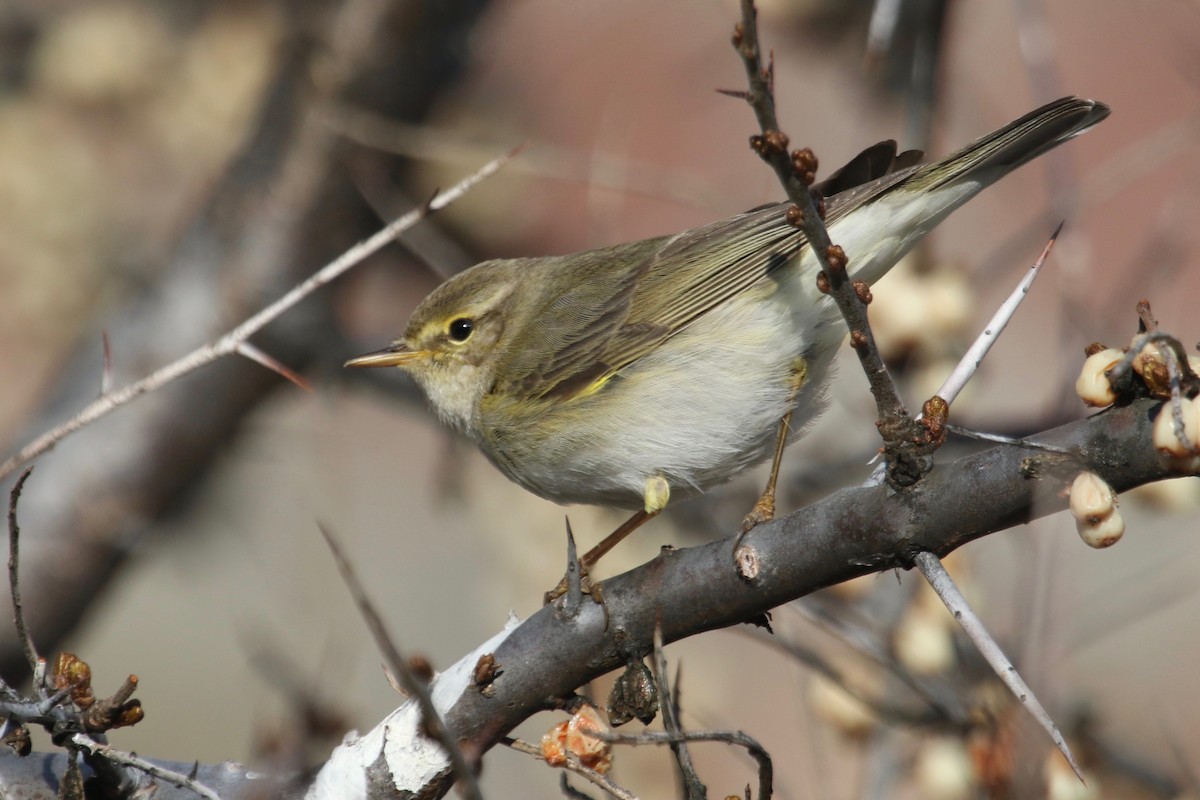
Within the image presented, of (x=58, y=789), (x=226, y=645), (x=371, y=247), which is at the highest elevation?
(x=226, y=645)

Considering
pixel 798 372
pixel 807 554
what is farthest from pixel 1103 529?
pixel 798 372

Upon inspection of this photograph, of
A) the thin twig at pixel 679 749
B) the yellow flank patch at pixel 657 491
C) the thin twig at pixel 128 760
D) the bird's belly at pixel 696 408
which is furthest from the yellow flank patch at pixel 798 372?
the thin twig at pixel 128 760

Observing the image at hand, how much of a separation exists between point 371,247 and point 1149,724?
537 cm

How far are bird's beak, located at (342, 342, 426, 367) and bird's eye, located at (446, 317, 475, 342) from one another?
0.46ft

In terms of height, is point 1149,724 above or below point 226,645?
below

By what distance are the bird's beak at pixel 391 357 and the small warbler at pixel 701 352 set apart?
0.48m

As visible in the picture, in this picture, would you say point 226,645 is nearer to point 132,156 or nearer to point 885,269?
point 132,156

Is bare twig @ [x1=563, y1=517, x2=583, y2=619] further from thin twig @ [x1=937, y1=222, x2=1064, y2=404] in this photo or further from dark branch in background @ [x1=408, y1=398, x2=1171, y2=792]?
thin twig @ [x1=937, y1=222, x2=1064, y2=404]

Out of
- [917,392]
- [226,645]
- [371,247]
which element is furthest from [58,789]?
[226,645]

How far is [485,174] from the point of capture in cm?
245

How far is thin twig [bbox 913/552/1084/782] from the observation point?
171cm

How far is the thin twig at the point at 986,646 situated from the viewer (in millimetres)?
1706

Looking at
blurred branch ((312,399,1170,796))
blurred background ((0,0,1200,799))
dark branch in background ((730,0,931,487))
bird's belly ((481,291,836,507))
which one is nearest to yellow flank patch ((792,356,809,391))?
bird's belly ((481,291,836,507))

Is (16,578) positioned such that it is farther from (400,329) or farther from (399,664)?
(400,329)
